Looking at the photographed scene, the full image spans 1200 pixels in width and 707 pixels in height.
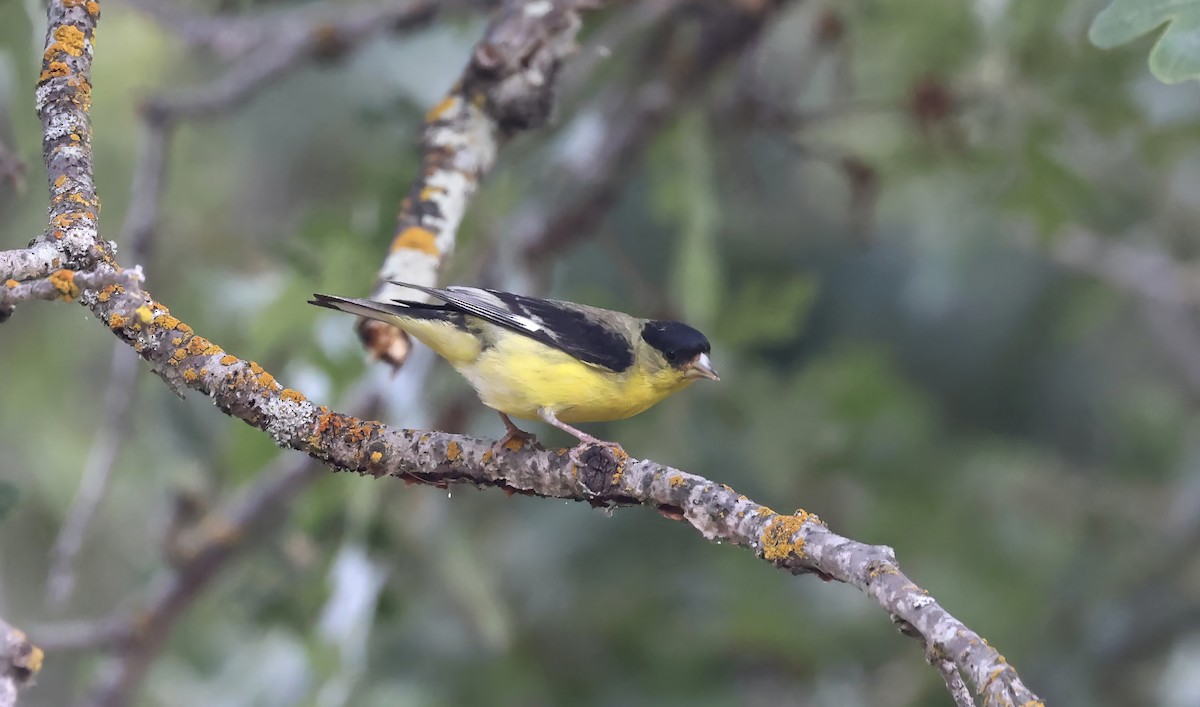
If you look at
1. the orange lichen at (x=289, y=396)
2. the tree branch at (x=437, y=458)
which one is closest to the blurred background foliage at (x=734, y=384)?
the tree branch at (x=437, y=458)

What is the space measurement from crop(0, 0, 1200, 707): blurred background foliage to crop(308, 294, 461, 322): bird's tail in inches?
41.9

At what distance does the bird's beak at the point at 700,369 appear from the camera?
4.08 meters

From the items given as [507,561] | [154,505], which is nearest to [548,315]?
[507,561]

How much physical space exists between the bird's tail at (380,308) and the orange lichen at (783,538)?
1.27 metres

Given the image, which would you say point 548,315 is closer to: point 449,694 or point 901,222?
point 449,694

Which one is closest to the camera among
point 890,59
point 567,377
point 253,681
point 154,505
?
point 567,377

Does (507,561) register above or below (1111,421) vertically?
below

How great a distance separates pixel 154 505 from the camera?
7.66 metres

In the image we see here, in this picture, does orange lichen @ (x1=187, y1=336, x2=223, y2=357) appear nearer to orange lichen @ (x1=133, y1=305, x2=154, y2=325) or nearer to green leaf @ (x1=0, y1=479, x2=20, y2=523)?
orange lichen @ (x1=133, y1=305, x2=154, y2=325)

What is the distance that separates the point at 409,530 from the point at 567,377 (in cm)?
283

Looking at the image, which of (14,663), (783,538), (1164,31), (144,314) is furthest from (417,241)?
(1164,31)

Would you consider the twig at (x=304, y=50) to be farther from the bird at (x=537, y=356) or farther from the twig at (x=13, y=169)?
the bird at (x=537, y=356)

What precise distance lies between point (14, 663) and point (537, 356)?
1878 mm

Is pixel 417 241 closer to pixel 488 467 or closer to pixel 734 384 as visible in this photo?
pixel 488 467
